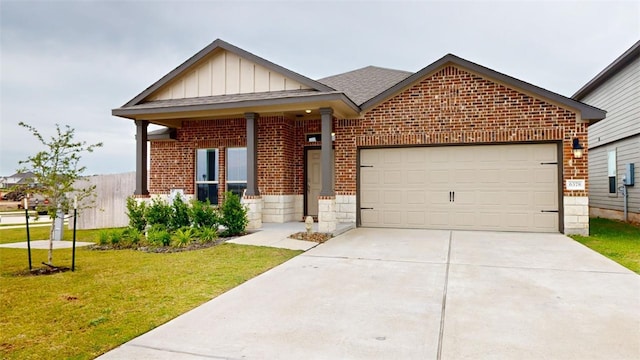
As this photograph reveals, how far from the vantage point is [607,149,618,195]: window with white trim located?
1361 centimetres

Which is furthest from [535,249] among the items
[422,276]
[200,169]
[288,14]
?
[288,14]

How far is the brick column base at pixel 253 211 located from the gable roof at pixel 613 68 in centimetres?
1161

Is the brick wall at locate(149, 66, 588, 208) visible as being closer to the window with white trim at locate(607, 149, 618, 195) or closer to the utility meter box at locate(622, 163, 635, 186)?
the utility meter box at locate(622, 163, 635, 186)

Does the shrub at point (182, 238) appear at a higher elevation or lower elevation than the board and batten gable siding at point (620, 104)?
lower

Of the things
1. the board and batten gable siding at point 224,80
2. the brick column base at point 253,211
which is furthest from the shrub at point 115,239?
the board and batten gable siding at point 224,80

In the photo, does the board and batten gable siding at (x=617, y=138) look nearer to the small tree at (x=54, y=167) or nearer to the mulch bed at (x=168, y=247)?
the mulch bed at (x=168, y=247)

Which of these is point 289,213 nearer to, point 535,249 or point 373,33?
point 535,249

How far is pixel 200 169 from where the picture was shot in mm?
12727

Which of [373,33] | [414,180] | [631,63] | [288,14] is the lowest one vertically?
[414,180]

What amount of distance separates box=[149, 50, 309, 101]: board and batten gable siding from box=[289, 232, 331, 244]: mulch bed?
3.81 m

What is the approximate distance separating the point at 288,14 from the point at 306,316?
16.0m

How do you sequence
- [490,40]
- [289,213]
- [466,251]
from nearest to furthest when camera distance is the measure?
1. [466,251]
2. [289,213]
3. [490,40]

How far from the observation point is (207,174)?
41.4 ft

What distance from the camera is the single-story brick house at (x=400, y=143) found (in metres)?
9.54
